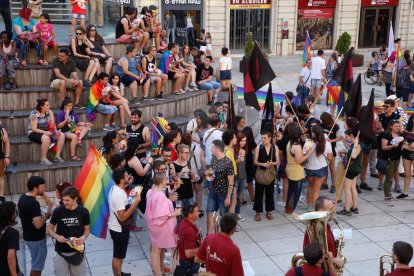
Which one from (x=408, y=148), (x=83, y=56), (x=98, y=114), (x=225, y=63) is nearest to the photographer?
(x=408, y=148)

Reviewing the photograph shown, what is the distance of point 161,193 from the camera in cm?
748

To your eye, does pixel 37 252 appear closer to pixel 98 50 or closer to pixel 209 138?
pixel 209 138

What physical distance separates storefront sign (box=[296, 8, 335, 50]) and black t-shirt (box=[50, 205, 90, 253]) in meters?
27.0

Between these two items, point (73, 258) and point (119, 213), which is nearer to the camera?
point (73, 258)

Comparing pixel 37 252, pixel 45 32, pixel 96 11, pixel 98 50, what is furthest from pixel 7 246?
pixel 96 11

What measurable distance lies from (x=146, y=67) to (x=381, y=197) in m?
6.09

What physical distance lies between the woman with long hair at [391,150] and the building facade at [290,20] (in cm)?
2002

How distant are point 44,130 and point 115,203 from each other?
161 inches

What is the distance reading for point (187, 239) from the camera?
6.88 meters

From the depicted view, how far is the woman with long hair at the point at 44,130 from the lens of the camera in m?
10.6

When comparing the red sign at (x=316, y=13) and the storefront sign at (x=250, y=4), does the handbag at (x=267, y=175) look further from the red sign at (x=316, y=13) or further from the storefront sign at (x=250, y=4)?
the red sign at (x=316, y=13)

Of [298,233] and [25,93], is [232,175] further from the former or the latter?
[25,93]

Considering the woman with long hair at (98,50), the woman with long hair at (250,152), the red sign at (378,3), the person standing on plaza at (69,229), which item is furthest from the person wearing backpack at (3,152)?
the red sign at (378,3)

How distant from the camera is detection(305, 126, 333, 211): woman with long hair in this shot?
9.86 m
